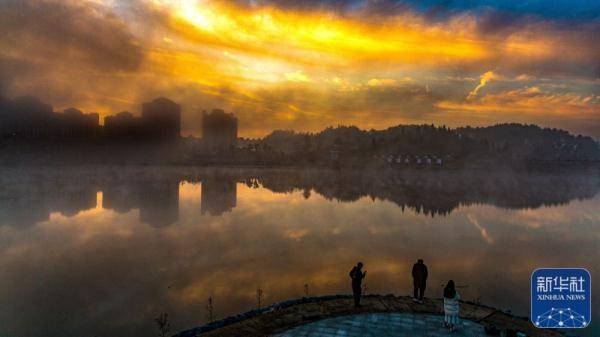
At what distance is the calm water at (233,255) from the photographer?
2898 centimetres

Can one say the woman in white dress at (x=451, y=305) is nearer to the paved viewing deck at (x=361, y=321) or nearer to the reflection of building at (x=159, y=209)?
the paved viewing deck at (x=361, y=321)

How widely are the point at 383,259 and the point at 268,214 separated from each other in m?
37.1

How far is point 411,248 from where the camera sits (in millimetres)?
48656

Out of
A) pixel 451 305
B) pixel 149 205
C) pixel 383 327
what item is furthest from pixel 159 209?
pixel 451 305

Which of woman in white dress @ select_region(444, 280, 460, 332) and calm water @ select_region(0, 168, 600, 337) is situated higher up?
woman in white dress @ select_region(444, 280, 460, 332)

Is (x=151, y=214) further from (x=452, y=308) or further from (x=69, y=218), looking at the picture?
(x=452, y=308)

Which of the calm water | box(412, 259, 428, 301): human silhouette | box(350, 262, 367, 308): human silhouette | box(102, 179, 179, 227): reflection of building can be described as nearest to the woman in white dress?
box(412, 259, 428, 301): human silhouette

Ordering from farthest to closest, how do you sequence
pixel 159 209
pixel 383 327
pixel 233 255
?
pixel 159 209 → pixel 233 255 → pixel 383 327

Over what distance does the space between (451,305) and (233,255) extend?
30.3m

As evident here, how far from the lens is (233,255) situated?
145ft

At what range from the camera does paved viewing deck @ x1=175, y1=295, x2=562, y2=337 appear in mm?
17878

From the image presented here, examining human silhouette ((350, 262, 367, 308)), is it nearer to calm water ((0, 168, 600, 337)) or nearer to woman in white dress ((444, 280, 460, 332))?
woman in white dress ((444, 280, 460, 332))

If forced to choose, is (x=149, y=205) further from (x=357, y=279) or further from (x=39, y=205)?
(x=357, y=279)

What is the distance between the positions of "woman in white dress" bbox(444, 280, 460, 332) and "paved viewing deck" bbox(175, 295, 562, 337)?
1.23 feet
